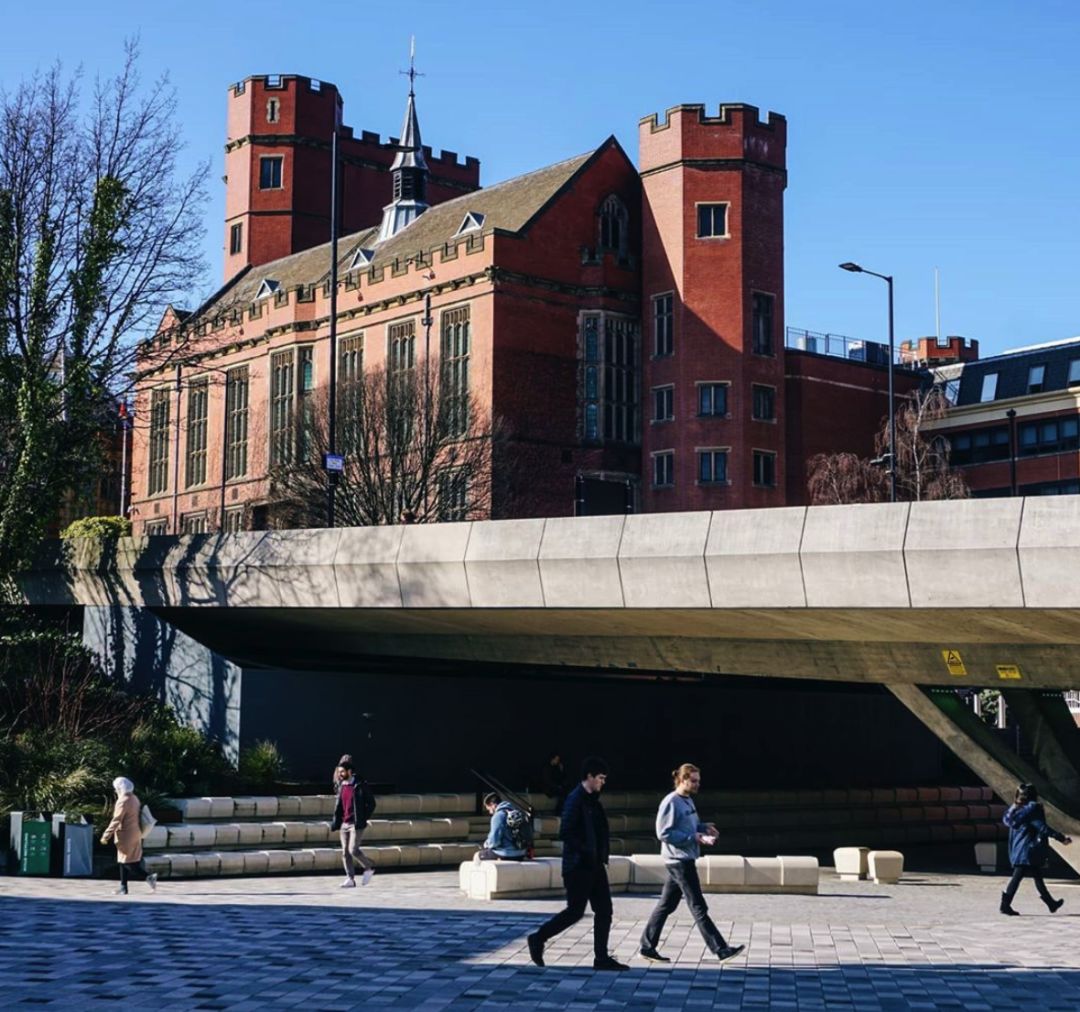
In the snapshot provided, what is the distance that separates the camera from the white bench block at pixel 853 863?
1043 inches

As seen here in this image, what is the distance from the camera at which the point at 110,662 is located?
34.7 meters

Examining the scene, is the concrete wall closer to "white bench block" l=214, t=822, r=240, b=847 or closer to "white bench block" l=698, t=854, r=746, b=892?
"white bench block" l=214, t=822, r=240, b=847

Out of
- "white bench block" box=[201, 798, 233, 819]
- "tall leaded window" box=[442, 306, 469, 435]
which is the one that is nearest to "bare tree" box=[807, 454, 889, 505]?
"tall leaded window" box=[442, 306, 469, 435]

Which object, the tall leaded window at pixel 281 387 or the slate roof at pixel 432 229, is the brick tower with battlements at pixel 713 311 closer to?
the slate roof at pixel 432 229

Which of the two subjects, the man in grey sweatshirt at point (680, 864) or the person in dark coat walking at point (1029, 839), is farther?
the person in dark coat walking at point (1029, 839)

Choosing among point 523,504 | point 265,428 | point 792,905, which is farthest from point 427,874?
point 265,428

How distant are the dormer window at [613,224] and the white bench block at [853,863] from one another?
1435 inches

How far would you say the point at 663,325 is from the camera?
59.0 m

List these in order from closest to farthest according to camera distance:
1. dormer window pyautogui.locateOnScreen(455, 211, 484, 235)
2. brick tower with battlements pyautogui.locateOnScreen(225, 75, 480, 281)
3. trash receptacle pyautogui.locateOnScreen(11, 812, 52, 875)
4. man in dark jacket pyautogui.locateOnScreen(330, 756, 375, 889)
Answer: man in dark jacket pyautogui.locateOnScreen(330, 756, 375, 889), trash receptacle pyautogui.locateOnScreen(11, 812, 52, 875), dormer window pyautogui.locateOnScreen(455, 211, 484, 235), brick tower with battlements pyautogui.locateOnScreen(225, 75, 480, 281)

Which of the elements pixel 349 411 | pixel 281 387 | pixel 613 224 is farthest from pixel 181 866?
pixel 281 387

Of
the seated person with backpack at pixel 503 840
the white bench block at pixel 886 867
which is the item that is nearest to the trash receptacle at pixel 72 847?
the seated person with backpack at pixel 503 840

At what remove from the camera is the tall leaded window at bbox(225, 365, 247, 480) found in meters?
68.2

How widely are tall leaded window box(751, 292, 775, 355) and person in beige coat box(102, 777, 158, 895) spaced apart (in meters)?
40.7

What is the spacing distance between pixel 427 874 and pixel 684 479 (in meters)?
32.8
